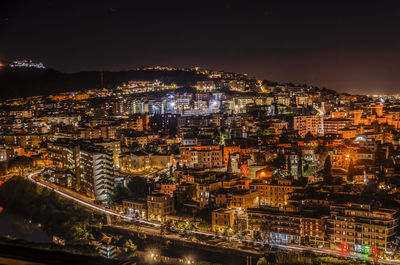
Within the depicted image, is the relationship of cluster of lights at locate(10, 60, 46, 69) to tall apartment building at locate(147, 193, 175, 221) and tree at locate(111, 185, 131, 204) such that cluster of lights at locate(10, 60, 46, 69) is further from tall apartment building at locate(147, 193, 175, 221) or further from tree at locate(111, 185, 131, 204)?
tall apartment building at locate(147, 193, 175, 221)

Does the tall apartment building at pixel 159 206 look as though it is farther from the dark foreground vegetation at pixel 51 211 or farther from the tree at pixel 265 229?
the tree at pixel 265 229

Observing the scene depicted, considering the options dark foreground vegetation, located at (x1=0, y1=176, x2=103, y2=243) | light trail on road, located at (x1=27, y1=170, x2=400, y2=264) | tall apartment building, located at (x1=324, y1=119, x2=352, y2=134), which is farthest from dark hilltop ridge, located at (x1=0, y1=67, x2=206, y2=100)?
dark foreground vegetation, located at (x1=0, y1=176, x2=103, y2=243)

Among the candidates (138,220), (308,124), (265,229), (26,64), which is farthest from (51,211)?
(26,64)

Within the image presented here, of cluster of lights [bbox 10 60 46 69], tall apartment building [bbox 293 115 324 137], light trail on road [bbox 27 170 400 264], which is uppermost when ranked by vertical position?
cluster of lights [bbox 10 60 46 69]

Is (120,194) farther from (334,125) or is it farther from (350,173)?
(334,125)

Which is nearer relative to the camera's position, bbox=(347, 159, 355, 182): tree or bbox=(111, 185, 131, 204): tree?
bbox=(347, 159, 355, 182): tree

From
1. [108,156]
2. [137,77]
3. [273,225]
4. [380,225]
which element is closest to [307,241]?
[273,225]
